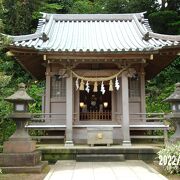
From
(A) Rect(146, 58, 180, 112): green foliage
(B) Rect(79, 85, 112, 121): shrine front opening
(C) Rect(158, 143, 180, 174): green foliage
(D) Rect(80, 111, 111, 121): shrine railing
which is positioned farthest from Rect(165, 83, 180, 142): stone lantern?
(A) Rect(146, 58, 180, 112): green foliage

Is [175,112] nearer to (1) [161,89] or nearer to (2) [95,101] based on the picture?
(2) [95,101]

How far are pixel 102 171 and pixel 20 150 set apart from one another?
271cm

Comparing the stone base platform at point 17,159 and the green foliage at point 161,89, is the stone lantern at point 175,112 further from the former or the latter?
the green foliage at point 161,89

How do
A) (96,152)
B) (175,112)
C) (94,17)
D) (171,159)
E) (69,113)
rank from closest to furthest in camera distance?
(171,159), (175,112), (96,152), (69,113), (94,17)

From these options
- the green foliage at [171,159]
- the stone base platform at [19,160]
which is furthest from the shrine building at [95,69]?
the green foliage at [171,159]

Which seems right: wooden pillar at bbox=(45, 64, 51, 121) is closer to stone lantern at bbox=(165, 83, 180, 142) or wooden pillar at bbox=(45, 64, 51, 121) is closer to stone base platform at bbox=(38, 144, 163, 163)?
stone base platform at bbox=(38, 144, 163, 163)

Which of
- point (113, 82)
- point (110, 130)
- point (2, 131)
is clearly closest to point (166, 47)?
point (113, 82)

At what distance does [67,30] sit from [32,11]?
1378cm

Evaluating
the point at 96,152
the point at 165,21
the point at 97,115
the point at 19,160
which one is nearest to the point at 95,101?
the point at 97,115

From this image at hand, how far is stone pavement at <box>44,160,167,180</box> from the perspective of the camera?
8352 millimetres

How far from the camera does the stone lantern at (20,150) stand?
31.4 feet

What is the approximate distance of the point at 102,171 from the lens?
927 cm

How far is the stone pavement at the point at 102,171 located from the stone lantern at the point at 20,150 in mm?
721

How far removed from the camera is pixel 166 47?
42.5 ft
